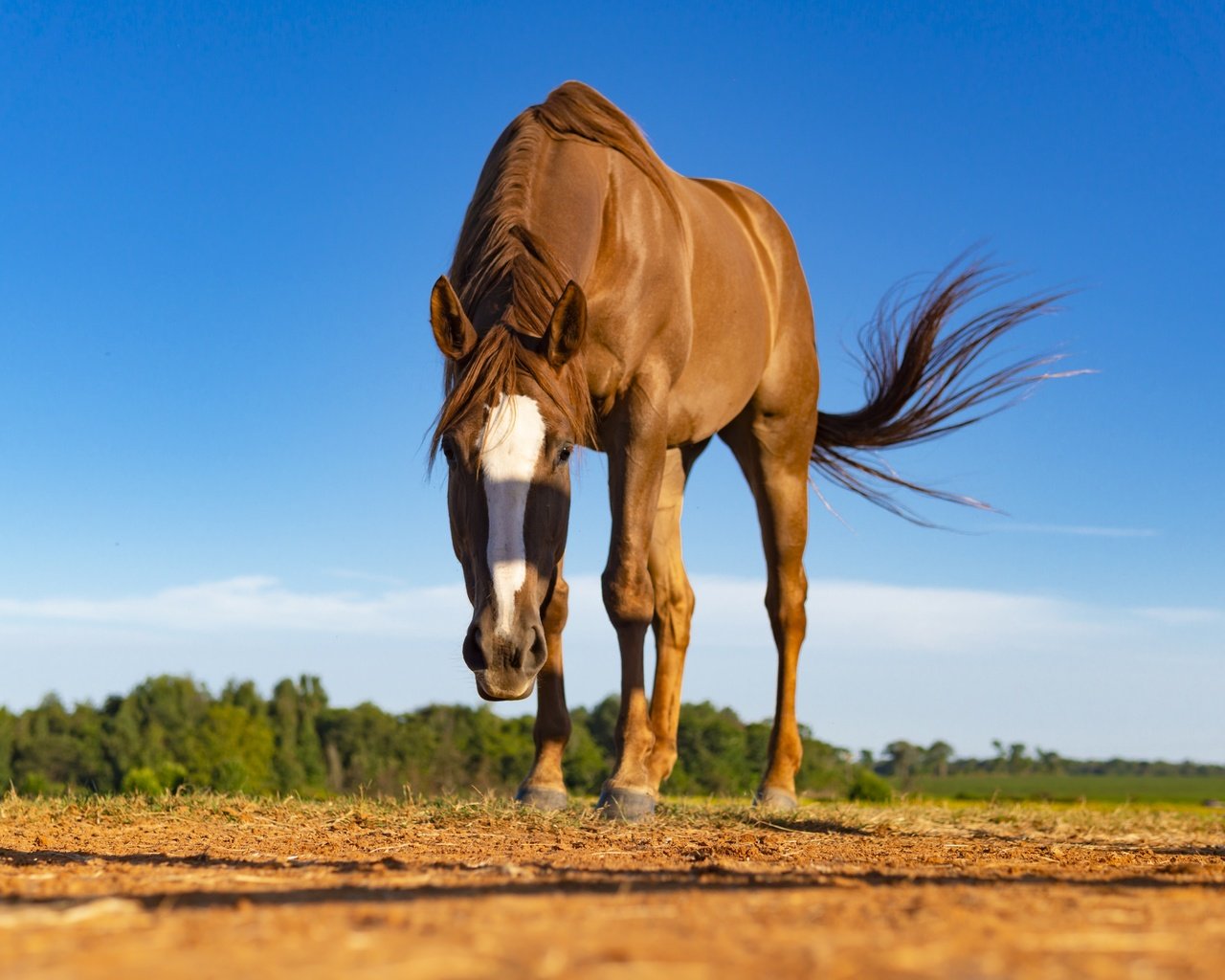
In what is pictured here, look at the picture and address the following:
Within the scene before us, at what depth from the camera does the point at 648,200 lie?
579cm

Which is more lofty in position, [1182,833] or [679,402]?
[679,402]

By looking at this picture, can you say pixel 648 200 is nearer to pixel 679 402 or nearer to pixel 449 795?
pixel 679 402

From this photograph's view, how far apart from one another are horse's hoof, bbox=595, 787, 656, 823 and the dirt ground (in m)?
0.82

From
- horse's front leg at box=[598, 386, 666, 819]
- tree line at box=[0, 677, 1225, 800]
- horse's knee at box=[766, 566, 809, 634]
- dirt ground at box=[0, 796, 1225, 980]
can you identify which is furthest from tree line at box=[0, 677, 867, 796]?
dirt ground at box=[0, 796, 1225, 980]

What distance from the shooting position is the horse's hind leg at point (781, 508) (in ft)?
23.3

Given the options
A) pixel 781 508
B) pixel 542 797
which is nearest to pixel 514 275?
pixel 542 797

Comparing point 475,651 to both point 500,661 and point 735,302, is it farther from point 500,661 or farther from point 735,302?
point 735,302

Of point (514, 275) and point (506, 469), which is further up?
point (514, 275)

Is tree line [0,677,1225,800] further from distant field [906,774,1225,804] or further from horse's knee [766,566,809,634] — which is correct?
horse's knee [766,566,809,634]

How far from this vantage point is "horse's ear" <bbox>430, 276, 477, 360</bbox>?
441 cm

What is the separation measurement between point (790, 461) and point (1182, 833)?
9.50 ft

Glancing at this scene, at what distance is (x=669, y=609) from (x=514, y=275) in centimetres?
272

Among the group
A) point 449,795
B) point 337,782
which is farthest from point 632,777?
point 337,782

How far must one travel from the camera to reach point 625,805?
5.04 metres
